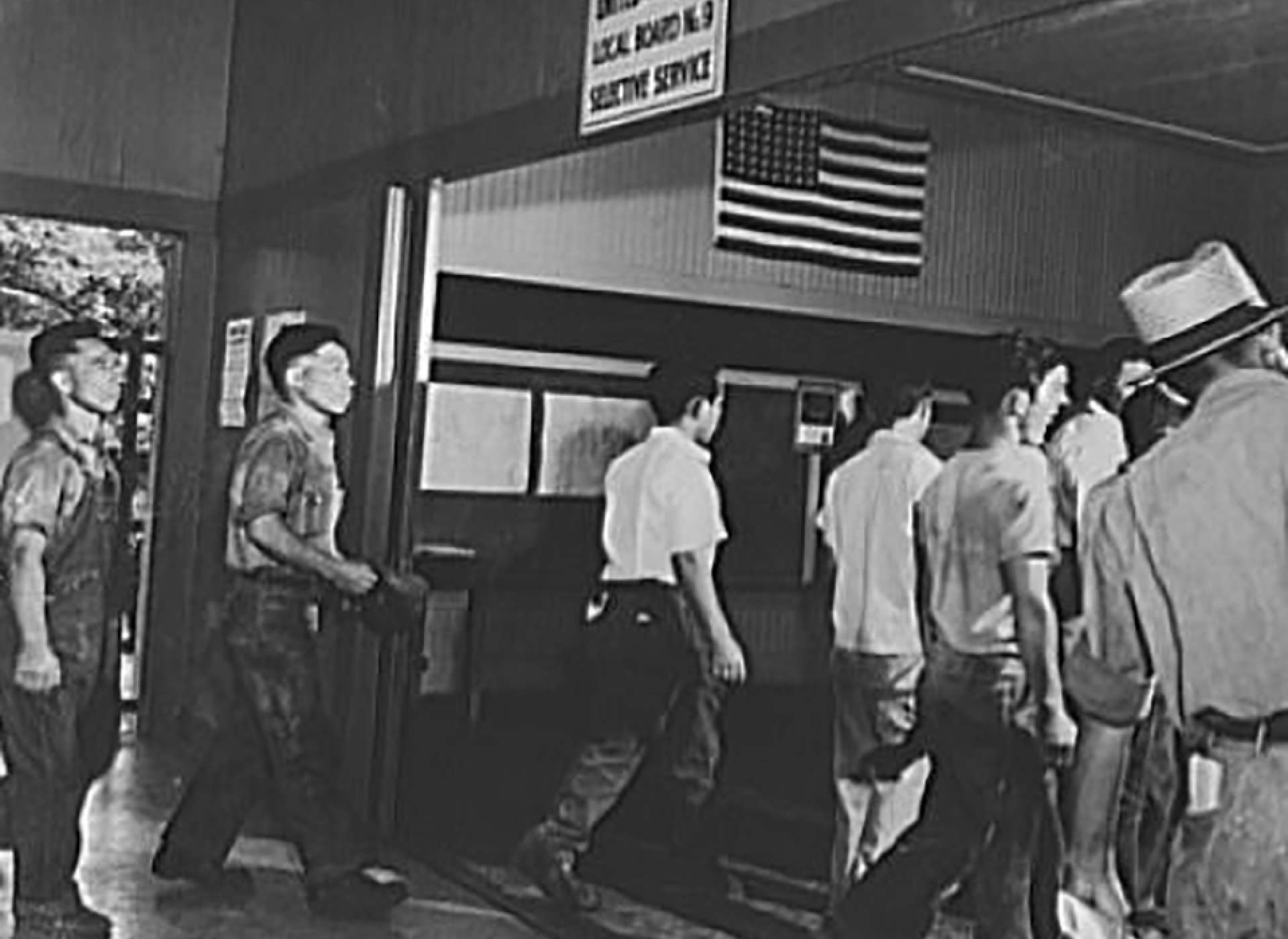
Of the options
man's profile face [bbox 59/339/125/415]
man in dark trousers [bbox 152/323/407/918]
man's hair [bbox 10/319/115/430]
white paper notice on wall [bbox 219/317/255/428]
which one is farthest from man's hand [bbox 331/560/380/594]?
man's hair [bbox 10/319/115/430]

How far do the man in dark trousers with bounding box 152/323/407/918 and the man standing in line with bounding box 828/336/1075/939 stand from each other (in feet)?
5.89

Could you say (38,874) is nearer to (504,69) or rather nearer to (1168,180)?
(504,69)

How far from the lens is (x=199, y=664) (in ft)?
19.3

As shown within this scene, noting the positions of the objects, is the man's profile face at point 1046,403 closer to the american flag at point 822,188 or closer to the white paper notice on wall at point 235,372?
the american flag at point 822,188

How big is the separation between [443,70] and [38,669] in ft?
6.97

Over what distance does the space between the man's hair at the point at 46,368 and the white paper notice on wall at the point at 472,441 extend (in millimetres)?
1070

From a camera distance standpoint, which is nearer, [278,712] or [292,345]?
[278,712]

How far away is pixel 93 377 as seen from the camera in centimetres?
580

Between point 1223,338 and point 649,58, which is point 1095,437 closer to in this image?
point 1223,338

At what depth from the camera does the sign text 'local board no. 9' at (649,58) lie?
4555 millimetres

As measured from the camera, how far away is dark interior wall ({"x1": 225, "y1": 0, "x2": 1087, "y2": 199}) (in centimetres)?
421

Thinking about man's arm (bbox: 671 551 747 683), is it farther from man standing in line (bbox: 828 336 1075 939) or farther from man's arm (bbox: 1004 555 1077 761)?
man's arm (bbox: 1004 555 1077 761)

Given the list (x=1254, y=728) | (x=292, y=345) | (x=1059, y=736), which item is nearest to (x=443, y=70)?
(x=292, y=345)

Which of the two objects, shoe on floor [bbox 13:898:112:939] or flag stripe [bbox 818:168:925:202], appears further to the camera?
shoe on floor [bbox 13:898:112:939]
